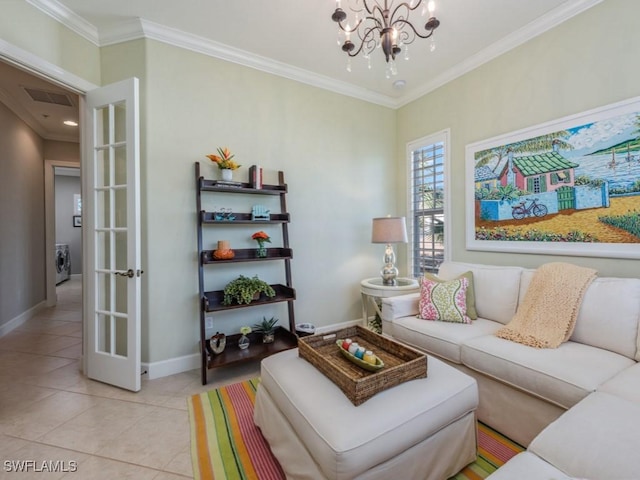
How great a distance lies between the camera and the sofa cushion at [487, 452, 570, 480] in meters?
0.89

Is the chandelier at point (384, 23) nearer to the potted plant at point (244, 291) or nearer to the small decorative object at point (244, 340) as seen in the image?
the potted plant at point (244, 291)

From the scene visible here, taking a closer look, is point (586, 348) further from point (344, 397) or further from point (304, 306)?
point (304, 306)

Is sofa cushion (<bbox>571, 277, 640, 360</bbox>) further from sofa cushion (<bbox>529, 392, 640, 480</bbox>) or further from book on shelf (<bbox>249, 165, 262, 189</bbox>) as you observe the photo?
book on shelf (<bbox>249, 165, 262, 189</bbox>)

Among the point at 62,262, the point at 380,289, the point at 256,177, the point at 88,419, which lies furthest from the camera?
the point at 62,262

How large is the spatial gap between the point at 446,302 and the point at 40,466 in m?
2.65

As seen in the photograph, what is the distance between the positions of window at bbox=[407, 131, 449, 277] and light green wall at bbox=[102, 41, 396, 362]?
319mm

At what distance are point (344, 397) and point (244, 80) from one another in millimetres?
2827

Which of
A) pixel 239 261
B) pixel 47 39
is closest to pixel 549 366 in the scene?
pixel 239 261

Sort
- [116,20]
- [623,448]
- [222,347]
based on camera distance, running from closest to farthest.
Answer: [623,448] < [116,20] < [222,347]

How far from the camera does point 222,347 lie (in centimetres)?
248

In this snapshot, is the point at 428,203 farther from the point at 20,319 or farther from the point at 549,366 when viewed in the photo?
the point at 20,319

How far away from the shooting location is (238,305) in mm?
2486

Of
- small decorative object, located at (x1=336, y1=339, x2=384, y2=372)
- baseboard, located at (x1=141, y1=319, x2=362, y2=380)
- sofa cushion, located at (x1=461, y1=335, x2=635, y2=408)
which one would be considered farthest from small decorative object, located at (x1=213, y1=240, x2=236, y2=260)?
sofa cushion, located at (x1=461, y1=335, x2=635, y2=408)

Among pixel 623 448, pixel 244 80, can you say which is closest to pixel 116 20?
pixel 244 80
